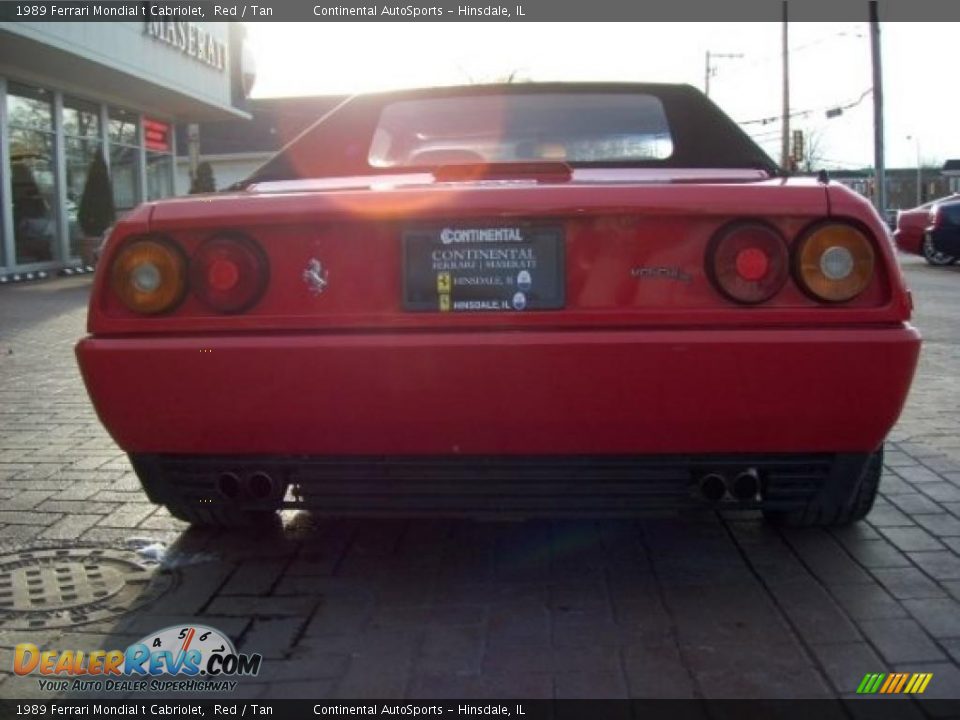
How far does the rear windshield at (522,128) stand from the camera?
3.81 metres

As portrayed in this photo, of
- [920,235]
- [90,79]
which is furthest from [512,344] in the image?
[920,235]

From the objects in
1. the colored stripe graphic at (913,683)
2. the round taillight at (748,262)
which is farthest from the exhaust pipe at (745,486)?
the colored stripe graphic at (913,683)

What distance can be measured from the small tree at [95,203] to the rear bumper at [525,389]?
16.5 metres

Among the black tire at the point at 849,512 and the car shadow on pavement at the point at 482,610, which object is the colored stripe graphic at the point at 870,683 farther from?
the black tire at the point at 849,512

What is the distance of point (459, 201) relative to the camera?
261 centimetres

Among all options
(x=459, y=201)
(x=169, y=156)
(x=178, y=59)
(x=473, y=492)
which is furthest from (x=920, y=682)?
(x=169, y=156)

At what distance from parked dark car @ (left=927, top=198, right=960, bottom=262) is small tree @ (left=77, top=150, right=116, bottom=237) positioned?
49.5 feet

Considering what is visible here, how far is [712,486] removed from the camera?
8.83 ft

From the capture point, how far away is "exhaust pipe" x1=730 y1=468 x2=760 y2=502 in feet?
8.84

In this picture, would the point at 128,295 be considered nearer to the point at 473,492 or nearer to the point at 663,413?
the point at 473,492

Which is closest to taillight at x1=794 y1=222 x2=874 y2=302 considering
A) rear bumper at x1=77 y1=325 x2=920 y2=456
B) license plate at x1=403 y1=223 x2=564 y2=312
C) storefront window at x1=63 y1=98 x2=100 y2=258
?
rear bumper at x1=77 y1=325 x2=920 y2=456

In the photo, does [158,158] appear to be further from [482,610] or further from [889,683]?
[889,683]

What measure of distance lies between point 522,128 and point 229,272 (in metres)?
1.66

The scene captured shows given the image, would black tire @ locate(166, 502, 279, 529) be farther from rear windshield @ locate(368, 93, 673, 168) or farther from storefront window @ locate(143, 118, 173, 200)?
storefront window @ locate(143, 118, 173, 200)
